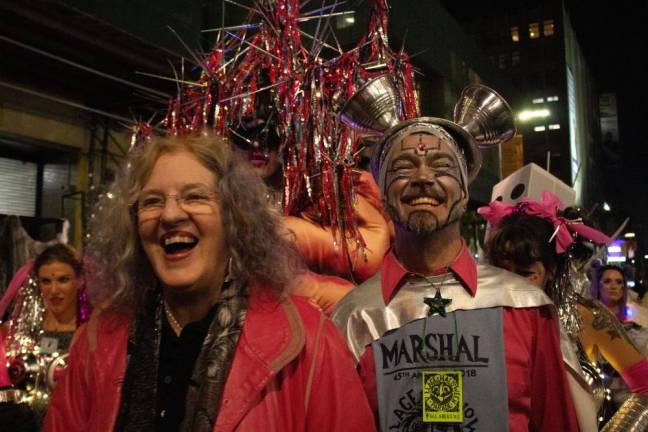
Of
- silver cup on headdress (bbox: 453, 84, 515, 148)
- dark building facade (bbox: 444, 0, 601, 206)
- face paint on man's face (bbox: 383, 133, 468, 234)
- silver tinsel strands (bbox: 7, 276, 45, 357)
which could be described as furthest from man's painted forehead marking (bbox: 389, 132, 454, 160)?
dark building facade (bbox: 444, 0, 601, 206)

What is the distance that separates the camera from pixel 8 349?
400cm

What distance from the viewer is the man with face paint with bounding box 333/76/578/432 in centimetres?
216

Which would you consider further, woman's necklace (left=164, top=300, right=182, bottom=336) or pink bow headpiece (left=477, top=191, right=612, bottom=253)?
pink bow headpiece (left=477, top=191, right=612, bottom=253)

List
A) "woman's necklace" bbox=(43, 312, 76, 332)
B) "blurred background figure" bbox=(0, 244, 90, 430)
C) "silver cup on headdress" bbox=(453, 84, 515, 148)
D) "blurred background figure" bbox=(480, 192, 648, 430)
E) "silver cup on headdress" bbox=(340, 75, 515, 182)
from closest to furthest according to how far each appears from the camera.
A: "silver cup on headdress" bbox=(340, 75, 515, 182), "silver cup on headdress" bbox=(453, 84, 515, 148), "blurred background figure" bbox=(480, 192, 648, 430), "blurred background figure" bbox=(0, 244, 90, 430), "woman's necklace" bbox=(43, 312, 76, 332)

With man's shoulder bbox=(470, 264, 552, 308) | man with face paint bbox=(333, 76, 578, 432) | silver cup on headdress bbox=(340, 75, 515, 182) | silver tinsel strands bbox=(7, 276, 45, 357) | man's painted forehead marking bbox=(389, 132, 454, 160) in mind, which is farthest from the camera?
silver tinsel strands bbox=(7, 276, 45, 357)

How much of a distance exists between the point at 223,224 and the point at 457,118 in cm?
136

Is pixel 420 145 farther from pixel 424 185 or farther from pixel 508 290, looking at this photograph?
pixel 508 290

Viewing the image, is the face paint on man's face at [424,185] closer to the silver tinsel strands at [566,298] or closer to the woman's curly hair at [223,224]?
the woman's curly hair at [223,224]

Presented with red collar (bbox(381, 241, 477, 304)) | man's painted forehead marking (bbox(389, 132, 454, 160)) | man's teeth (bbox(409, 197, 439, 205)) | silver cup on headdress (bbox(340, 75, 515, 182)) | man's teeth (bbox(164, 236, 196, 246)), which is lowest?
red collar (bbox(381, 241, 477, 304))

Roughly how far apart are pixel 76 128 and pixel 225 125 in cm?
733

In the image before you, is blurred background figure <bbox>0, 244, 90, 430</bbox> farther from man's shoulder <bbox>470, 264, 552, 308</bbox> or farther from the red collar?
man's shoulder <bbox>470, 264, 552, 308</bbox>

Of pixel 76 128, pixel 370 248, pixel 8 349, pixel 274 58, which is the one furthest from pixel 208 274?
pixel 76 128

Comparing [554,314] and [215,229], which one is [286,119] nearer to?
[215,229]

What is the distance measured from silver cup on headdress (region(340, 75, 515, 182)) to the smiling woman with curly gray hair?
0.75 meters
